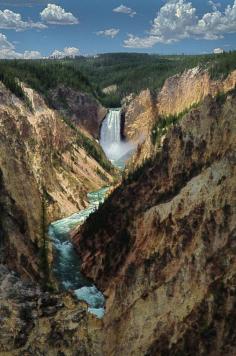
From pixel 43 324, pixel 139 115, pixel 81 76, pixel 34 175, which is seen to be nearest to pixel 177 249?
pixel 43 324

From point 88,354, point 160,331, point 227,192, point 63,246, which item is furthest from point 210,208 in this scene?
point 63,246

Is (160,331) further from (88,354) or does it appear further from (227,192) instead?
(227,192)

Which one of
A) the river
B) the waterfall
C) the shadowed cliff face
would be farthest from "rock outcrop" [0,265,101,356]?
the waterfall

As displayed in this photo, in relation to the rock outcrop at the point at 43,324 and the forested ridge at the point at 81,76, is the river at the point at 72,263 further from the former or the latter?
the forested ridge at the point at 81,76

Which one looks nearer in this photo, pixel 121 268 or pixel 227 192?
pixel 227 192

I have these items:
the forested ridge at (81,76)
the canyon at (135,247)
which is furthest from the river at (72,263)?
the forested ridge at (81,76)

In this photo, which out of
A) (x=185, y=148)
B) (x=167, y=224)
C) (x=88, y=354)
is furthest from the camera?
(x=185, y=148)

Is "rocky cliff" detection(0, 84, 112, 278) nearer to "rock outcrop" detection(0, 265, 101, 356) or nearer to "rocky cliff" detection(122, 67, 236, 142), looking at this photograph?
"rock outcrop" detection(0, 265, 101, 356)
